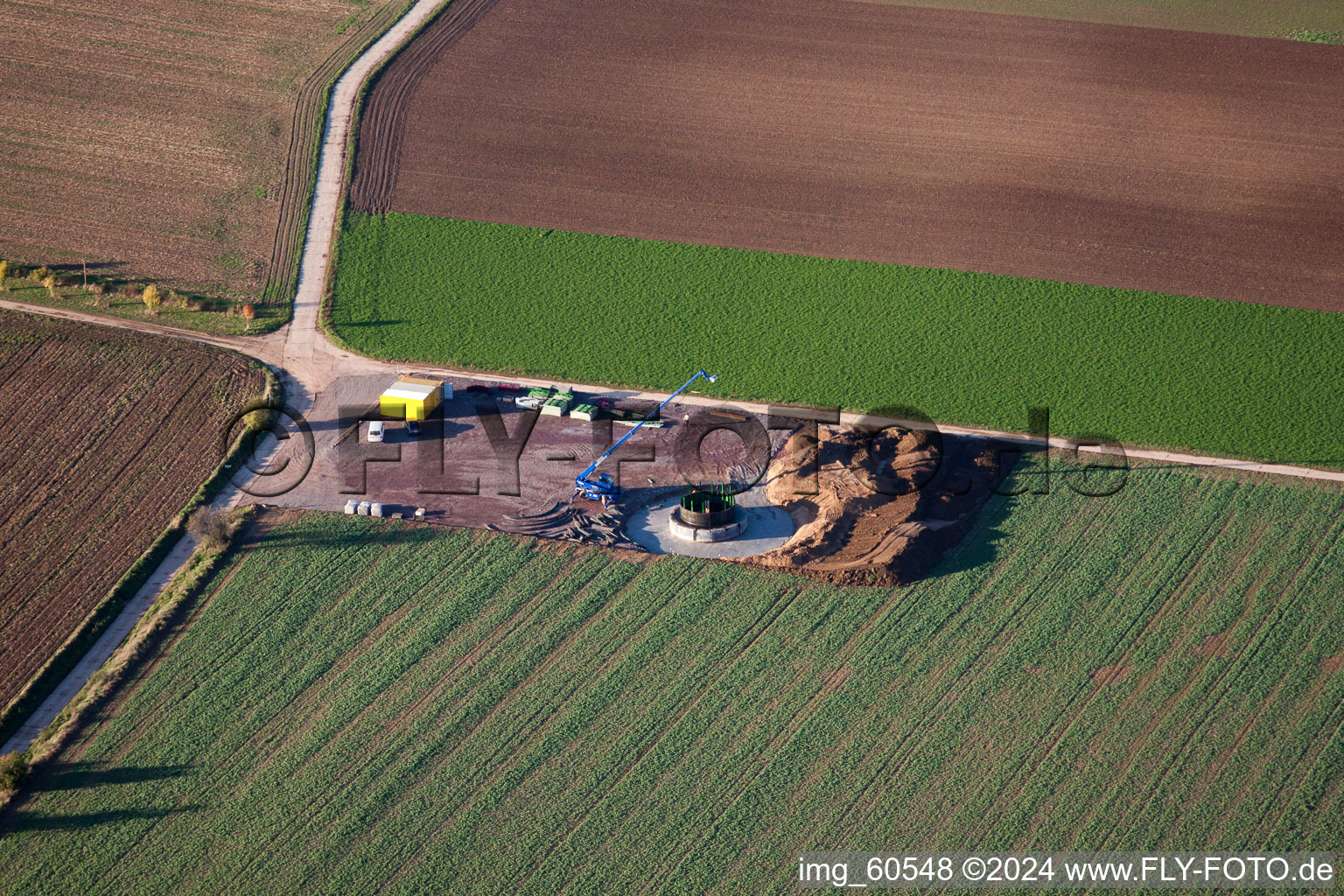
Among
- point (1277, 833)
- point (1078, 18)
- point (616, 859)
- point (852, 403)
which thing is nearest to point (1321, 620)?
point (1277, 833)

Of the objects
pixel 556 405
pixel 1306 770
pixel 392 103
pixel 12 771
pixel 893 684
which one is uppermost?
pixel 392 103

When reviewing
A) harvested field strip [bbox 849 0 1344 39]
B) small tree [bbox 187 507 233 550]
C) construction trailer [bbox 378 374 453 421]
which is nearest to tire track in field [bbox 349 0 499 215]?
construction trailer [bbox 378 374 453 421]

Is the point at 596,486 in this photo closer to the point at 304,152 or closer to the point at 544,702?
the point at 544,702

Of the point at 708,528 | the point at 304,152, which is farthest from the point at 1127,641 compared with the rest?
the point at 304,152

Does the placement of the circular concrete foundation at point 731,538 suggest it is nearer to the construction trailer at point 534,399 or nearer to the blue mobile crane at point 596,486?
the blue mobile crane at point 596,486

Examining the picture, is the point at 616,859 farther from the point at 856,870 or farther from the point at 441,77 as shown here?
the point at 441,77
